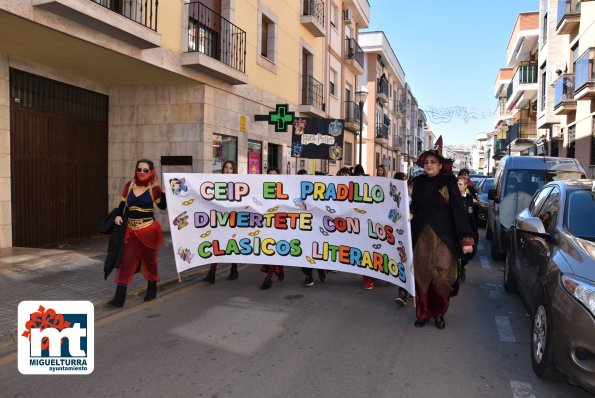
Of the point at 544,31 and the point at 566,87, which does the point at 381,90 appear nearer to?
the point at 544,31

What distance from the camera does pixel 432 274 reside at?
5156 mm

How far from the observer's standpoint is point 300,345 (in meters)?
4.55

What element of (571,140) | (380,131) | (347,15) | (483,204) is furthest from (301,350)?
(380,131)

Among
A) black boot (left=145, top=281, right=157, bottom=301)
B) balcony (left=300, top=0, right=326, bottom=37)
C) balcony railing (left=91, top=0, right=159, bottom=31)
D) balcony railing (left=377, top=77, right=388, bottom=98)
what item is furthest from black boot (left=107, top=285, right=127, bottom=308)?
balcony railing (left=377, top=77, right=388, bottom=98)

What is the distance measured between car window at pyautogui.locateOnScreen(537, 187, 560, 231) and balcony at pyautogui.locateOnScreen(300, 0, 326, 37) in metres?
13.9

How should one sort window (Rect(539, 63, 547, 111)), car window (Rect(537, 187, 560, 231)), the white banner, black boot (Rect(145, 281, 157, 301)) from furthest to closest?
window (Rect(539, 63, 547, 111))
the white banner
black boot (Rect(145, 281, 157, 301))
car window (Rect(537, 187, 560, 231))

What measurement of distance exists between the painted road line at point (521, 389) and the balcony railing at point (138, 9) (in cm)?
828

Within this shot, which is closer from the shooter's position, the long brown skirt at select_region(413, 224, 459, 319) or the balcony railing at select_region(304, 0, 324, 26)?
the long brown skirt at select_region(413, 224, 459, 319)

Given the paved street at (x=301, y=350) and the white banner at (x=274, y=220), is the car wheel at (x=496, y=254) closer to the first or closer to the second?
the paved street at (x=301, y=350)

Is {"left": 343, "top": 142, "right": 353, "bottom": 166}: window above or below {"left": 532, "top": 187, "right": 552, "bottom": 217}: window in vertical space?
above

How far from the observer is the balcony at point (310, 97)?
17.7 metres

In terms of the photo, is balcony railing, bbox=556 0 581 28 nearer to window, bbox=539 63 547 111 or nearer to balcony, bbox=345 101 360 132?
window, bbox=539 63 547 111

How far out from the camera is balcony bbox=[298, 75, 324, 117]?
17.7m

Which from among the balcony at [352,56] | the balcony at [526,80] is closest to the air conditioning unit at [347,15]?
the balcony at [352,56]
